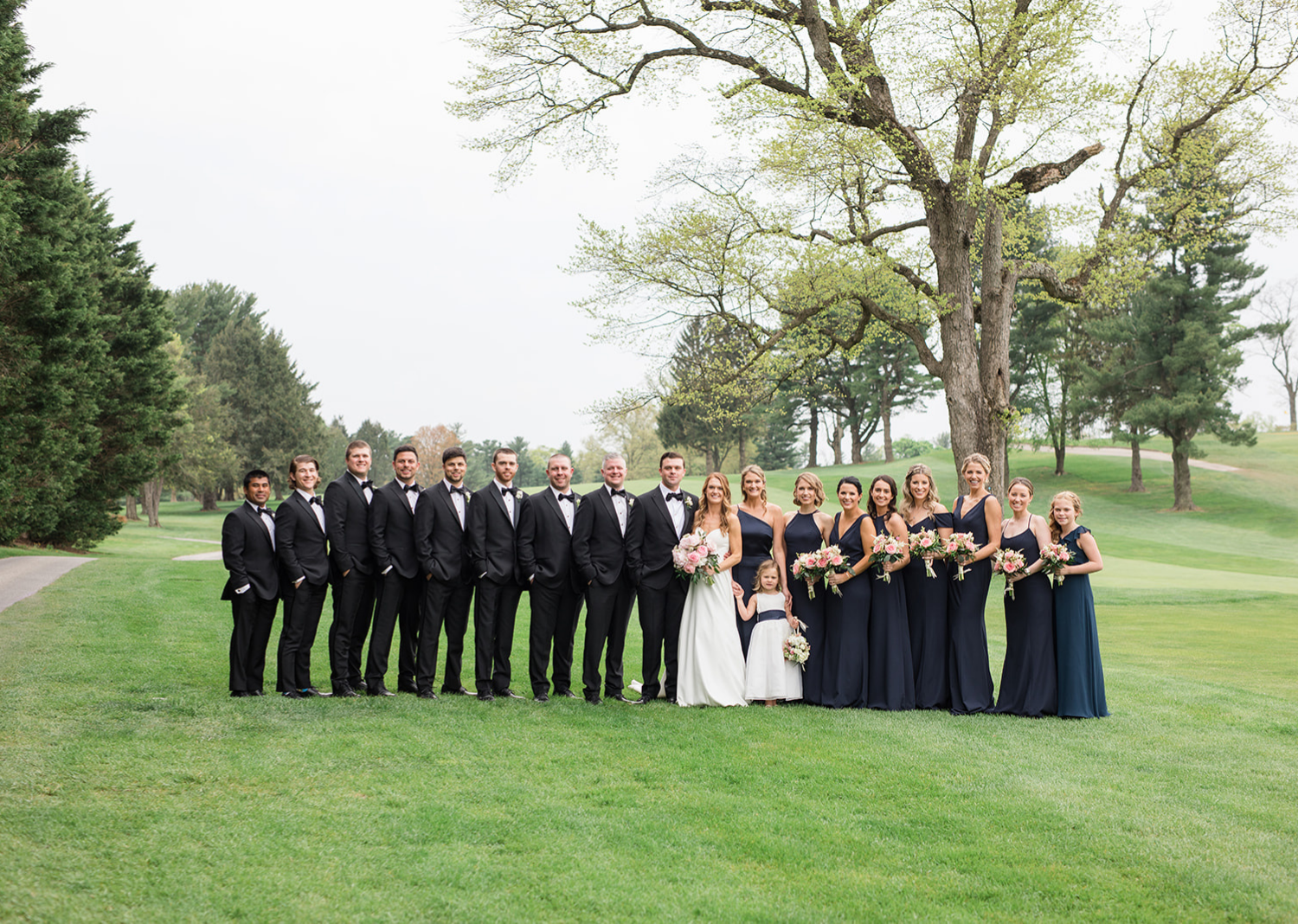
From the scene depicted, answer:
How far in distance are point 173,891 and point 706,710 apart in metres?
5.03

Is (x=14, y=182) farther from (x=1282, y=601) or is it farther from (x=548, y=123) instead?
(x=1282, y=601)

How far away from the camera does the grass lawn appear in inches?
174

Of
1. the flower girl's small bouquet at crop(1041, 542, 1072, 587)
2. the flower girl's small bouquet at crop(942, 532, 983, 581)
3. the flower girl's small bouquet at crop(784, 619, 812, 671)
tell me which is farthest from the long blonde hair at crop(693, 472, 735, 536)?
the flower girl's small bouquet at crop(1041, 542, 1072, 587)

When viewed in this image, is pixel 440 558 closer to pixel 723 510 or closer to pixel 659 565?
pixel 659 565

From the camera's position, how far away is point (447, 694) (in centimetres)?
895

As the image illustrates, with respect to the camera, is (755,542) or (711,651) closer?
(711,651)

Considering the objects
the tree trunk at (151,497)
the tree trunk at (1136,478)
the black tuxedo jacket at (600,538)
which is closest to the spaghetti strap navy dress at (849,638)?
the black tuxedo jacket at (600,538)

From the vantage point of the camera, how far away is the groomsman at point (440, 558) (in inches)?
338

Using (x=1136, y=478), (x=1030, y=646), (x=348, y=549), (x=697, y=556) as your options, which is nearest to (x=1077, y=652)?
(x=1030, y=646)

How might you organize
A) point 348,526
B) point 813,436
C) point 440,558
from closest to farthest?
point 348,526, point 440,558, point 813,436

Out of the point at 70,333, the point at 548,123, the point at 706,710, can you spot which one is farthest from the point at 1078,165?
the point at 70,333

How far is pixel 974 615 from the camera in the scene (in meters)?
8.79

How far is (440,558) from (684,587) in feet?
7.67

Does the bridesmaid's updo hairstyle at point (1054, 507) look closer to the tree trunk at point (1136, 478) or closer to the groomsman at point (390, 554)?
the groomsman at point (390, 554)
